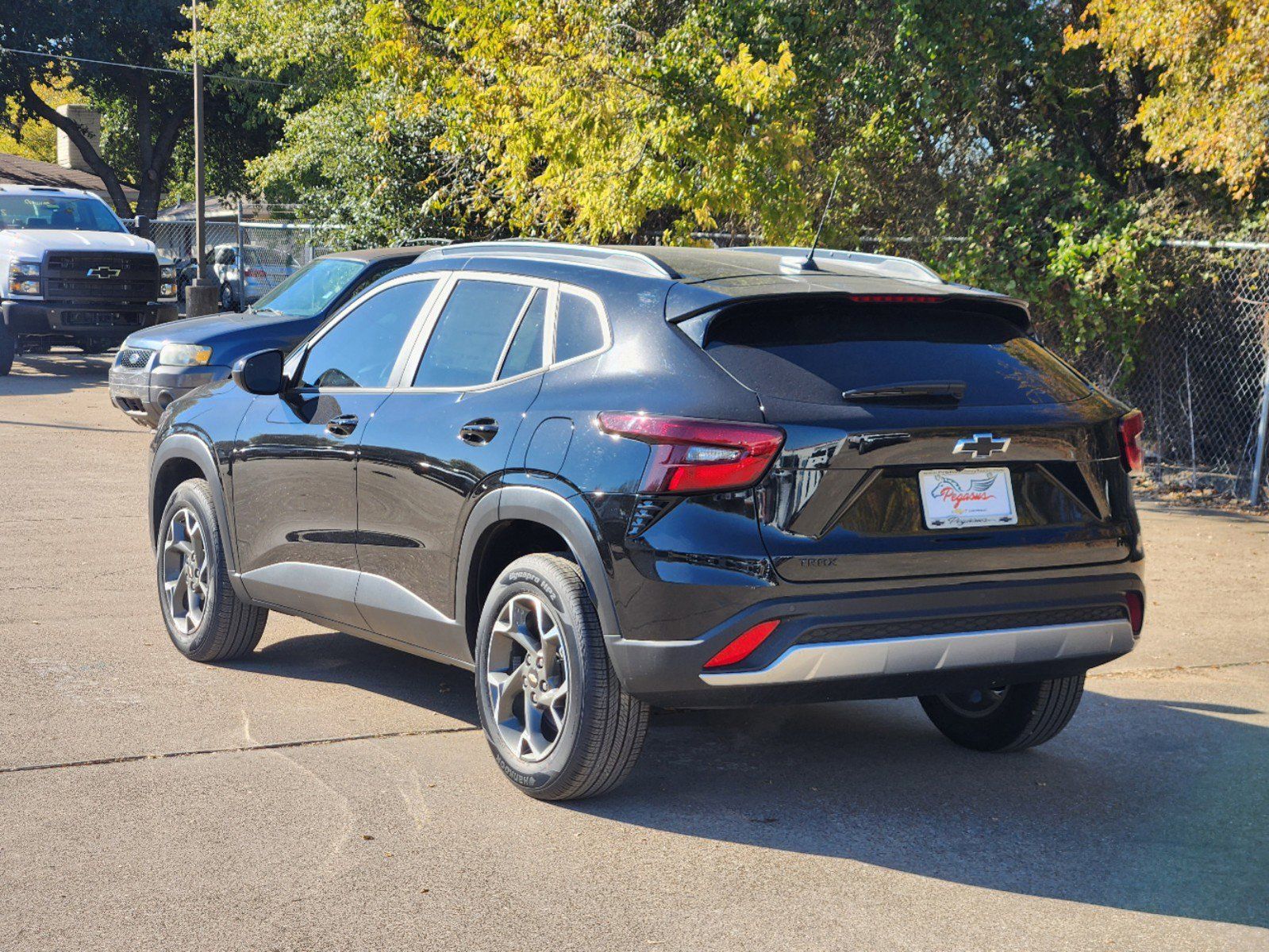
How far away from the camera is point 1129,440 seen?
16.9 feet

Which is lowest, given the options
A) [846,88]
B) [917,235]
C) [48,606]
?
[48,606]

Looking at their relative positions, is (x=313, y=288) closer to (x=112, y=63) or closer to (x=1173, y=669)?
(x=1173, y=669)

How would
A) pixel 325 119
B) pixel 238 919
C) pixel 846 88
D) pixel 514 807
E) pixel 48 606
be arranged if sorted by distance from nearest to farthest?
pixel 238 919
pixel 514 807
pixel 48 606
pixel 846 88
pixel 325 119

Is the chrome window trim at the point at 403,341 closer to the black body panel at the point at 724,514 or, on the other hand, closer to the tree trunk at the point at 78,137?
the black body panel at the point at 724,514

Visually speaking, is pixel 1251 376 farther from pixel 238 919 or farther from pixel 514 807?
pixel 238 919

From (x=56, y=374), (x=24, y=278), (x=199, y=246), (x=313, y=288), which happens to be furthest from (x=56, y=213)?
(x=313, y=288)

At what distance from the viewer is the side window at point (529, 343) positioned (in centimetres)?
530

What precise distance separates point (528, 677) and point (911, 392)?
156 cm

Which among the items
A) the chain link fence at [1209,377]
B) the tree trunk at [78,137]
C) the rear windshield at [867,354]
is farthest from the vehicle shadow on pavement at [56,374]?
the tree trunk at [78,137]

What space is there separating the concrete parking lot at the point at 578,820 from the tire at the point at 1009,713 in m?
0.08

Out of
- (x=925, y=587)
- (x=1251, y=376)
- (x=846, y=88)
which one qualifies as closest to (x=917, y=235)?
(x=846, y=88)

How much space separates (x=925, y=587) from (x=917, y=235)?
1025cm

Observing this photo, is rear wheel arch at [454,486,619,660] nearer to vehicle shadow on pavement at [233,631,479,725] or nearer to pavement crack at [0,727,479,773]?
pavement crack at [0,727,479,773]

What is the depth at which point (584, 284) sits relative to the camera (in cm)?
525
